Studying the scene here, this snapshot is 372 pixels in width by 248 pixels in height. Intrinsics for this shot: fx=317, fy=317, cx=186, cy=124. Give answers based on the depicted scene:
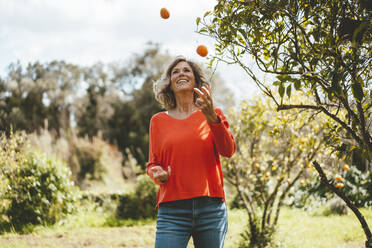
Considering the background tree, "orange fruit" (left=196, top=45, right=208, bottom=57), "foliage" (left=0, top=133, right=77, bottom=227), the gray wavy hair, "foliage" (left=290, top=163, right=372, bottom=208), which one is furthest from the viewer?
the background tree

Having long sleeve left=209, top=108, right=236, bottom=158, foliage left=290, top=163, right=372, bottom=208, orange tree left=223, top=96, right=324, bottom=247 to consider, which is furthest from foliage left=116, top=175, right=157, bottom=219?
long sleeve left=209, top=108, right=236, bottom=158

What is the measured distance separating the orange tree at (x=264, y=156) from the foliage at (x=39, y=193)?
127 inches

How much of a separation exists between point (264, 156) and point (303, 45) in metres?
3.02

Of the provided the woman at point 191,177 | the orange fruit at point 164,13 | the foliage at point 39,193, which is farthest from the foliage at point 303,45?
the foliage at point 39,193

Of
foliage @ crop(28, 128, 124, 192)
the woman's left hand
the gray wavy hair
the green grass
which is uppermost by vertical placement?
the gray wavy hair

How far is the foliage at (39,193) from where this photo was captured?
5.28 m

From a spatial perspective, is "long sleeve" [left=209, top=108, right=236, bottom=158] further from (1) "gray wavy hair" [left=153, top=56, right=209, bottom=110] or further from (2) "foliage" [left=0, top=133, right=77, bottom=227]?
(2) "foliage" [left=0, top=133, right=77, bottom=227]

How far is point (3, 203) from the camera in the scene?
458 cm

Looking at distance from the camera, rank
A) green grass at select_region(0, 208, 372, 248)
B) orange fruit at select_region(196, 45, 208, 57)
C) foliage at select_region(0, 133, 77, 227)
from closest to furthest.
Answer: orange fruit at select_region(196, 45, 208, 57)
green grass at select_region(0, 208, 372, 248)
foliage at select_region(0, 133, 77, 227)

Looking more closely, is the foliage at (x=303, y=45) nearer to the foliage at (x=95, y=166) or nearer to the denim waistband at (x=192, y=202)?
the denim waistband at (x=192, y=202)

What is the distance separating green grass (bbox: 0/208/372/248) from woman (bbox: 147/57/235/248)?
8.93 feet

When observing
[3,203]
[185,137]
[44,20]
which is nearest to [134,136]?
[44,20]

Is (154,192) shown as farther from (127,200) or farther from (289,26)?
(289,26)

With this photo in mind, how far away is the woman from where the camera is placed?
1659 millimetres
